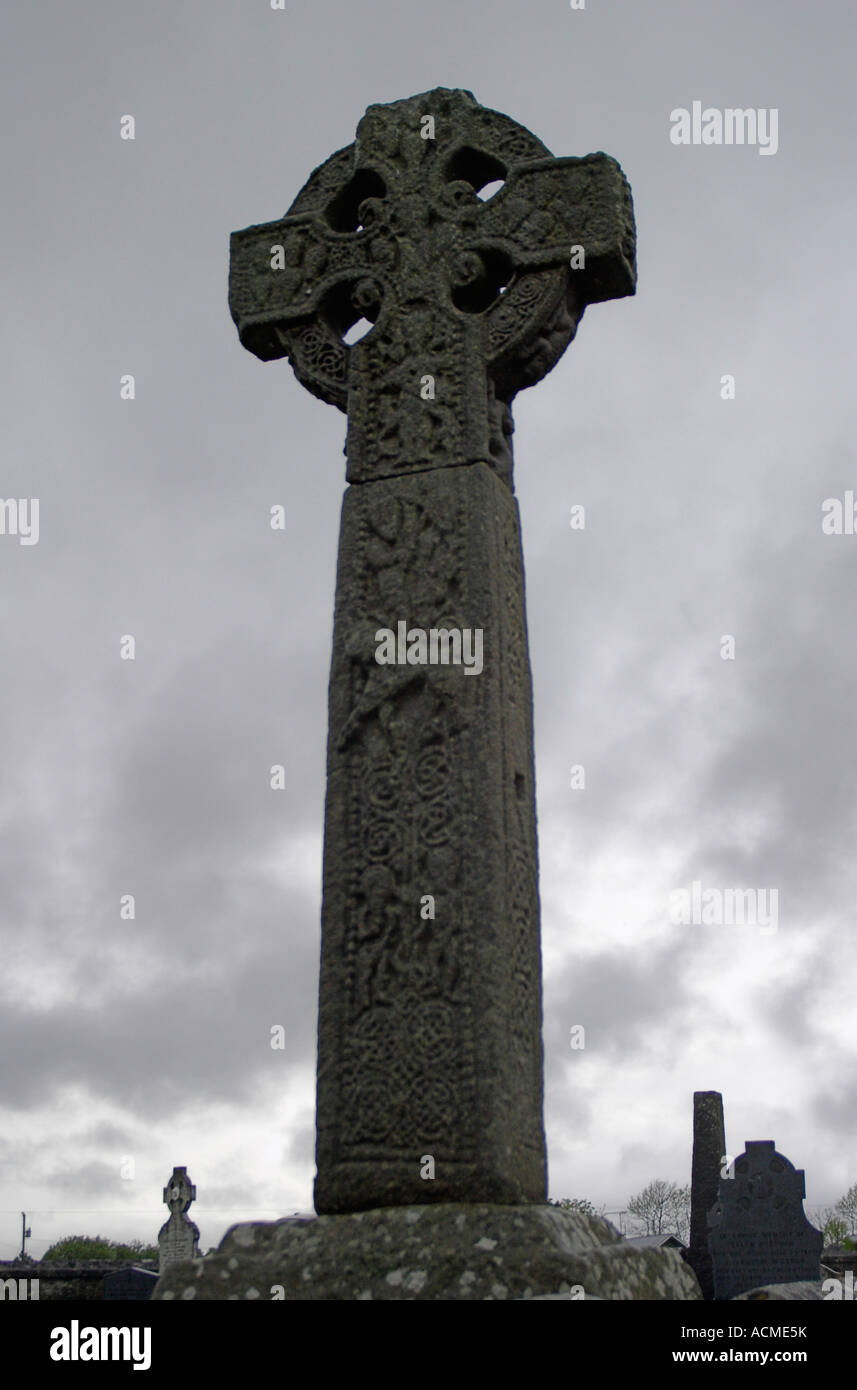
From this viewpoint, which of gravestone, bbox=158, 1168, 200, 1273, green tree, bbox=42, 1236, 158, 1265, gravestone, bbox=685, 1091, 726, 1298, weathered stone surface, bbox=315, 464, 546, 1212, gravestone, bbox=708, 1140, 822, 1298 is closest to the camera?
weathered stone surface, bbox=315, 464, 546, 1212

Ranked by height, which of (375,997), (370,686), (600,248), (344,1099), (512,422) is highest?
(600,248)

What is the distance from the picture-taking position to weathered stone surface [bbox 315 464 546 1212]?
14.6ft

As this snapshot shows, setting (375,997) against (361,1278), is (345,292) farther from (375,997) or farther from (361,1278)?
(361,1278)

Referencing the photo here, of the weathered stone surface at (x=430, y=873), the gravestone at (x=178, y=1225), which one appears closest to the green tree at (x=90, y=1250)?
the gravestone at (x=178, y=1225)

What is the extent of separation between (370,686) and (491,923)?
1.10m

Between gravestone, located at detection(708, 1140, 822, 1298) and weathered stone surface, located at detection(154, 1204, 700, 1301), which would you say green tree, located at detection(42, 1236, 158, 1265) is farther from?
weathered stone surface, located at detection(154, 1204, 700, 1301)

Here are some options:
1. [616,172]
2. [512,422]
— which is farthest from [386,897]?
[616,172]

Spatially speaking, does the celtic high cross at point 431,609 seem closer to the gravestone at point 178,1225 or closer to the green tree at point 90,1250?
the gravestone at point 178,1225

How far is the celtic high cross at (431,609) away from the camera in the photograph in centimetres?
452

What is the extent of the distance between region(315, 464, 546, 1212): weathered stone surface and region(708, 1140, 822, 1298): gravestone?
42.4ft

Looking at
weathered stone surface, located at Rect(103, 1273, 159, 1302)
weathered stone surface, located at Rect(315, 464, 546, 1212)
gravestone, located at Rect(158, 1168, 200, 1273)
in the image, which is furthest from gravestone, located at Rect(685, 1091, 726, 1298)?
weathered stone surface, located at Rect(315, 464, 546, 1212)

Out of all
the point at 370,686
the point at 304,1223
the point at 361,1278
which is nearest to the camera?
the point at 361,1278

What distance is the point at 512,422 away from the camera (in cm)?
578
